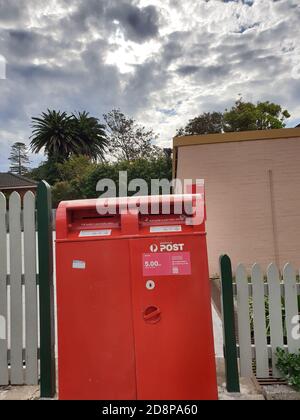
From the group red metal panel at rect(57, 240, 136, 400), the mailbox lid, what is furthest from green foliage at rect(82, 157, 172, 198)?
red metal panel at rect(57, 240, 136, 400)

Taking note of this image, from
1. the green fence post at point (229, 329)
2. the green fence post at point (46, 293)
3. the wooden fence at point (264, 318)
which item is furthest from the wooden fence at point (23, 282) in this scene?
the wooden fence at point (264, 318)

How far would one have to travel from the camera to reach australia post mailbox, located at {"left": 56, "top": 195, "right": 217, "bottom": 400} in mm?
2467

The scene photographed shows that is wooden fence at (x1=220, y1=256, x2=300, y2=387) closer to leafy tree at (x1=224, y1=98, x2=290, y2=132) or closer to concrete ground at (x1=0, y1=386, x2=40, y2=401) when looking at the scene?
concrete ground at (x1=0, y1=386, x2=40, y2=401)

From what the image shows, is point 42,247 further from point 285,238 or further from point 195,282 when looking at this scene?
point 285,238

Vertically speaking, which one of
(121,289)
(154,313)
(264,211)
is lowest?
(154,313)

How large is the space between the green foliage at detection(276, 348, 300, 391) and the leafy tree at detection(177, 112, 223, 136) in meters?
30.6

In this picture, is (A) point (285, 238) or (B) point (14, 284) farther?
(A) point (285, 238)

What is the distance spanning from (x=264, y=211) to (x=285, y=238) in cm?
79

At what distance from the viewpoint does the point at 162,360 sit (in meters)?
2.46

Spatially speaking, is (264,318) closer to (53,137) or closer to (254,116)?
(254,116)

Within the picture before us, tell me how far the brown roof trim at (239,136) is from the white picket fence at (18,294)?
624cm
